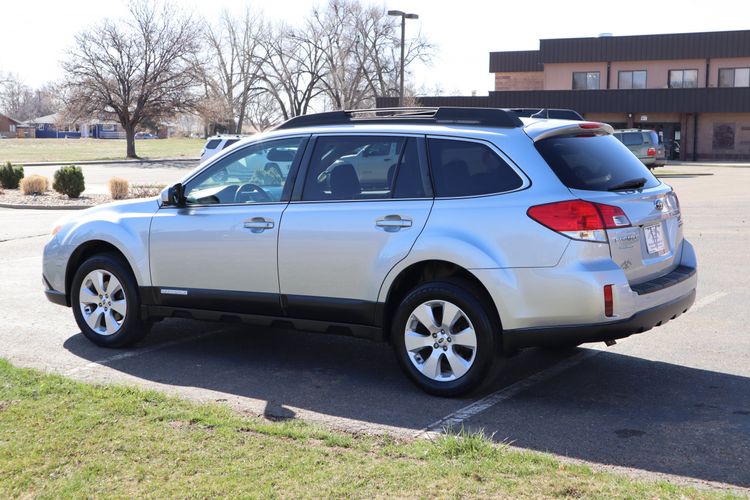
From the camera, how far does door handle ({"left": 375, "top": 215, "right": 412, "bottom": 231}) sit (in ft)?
20.0

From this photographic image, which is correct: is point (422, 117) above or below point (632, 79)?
below

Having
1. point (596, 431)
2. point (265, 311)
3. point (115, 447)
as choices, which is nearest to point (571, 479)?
point (596, 431)

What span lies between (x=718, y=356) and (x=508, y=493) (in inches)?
139

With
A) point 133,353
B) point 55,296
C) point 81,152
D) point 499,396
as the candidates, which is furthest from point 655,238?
point 81,152

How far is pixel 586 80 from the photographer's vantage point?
60.8 meters

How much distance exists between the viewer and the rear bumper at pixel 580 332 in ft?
18.5

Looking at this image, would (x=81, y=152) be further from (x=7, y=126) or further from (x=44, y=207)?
(x=7, y=126)

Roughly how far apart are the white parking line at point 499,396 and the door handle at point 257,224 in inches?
77.5

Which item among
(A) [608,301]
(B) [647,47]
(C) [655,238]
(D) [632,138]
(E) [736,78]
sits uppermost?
(B) [647,47]

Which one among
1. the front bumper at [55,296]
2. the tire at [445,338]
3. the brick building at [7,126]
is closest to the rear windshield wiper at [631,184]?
the tire at [445,338]

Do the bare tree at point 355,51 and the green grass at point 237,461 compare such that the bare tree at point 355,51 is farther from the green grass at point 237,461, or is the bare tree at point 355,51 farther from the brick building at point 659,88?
the green grass at point 237,461

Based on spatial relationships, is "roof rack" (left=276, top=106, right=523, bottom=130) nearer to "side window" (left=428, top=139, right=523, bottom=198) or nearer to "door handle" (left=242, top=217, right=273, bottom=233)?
"side window" (left=428, top=139, right=523, bottom=198)

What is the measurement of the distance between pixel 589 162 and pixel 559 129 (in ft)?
0.97

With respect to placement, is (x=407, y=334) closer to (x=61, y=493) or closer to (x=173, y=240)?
(x=173, y=240)
